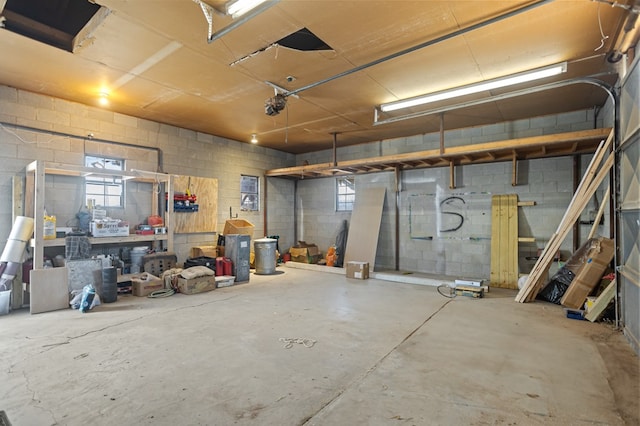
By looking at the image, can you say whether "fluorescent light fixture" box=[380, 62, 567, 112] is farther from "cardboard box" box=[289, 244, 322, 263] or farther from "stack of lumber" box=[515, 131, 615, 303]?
"cardboard box" box=[289, 244, 322, 263]

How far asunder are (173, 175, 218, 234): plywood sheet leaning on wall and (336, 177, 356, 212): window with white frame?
308 centimetres

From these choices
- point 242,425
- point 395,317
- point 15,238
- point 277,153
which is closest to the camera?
point 242,425

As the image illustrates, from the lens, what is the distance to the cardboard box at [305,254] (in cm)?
808

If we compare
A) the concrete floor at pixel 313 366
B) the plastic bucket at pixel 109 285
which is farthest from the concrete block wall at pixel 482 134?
the plastic bucket at pixel 109 285

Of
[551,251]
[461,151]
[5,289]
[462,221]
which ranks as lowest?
[5,289]

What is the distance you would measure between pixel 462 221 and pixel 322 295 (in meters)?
3.42

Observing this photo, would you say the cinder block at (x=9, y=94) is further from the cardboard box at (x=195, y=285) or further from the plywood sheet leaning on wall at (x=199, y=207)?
the cardboard box at (x=195, y=285)

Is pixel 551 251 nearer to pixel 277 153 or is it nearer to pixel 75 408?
pixel 75 408

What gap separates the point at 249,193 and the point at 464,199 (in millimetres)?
4922

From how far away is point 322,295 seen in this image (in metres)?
5.00

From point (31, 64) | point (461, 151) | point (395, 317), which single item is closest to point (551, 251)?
Result: point (461, 151)

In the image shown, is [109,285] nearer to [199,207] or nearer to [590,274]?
[199,207]

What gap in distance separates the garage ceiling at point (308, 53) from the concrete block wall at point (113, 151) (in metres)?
0.25

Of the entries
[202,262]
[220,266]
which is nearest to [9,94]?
[202,262]
